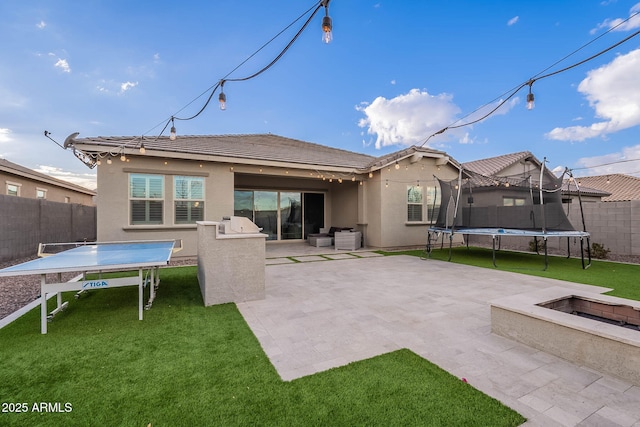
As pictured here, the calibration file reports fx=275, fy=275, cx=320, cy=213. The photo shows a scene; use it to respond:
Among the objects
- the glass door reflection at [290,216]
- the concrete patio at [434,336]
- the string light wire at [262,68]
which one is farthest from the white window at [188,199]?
the glass door reflection at [290,216]

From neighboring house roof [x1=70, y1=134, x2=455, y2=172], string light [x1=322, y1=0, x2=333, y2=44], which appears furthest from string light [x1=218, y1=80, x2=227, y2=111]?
neighboring house roof [x1=70, y1=134, x2=455, y2=172]

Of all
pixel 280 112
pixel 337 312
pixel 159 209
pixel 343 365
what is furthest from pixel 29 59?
pixel 343 365

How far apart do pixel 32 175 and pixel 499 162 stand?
2214 centimetres

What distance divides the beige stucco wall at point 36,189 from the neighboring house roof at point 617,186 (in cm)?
2733

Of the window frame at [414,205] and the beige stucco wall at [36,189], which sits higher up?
the beige stucco wall at [36,189]

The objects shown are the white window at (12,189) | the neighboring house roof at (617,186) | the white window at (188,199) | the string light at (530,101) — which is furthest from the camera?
the neighboring house roof at (617,186)

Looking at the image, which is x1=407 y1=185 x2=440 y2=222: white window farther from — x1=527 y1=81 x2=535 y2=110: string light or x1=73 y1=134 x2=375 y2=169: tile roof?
x1=527 y1=81 x2=535 y2=110: string light

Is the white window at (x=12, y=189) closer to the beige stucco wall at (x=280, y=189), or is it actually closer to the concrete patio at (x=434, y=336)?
the beige stucco wall at (x=280, y=189)

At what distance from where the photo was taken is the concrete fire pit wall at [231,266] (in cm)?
387

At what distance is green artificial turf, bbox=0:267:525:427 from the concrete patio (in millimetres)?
190

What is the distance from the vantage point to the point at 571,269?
659 cm

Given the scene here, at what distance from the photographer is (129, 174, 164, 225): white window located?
7.38 meters

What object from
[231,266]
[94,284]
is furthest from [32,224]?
[231,266]

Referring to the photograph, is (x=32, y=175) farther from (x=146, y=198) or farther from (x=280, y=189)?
(x=280, y=189)
